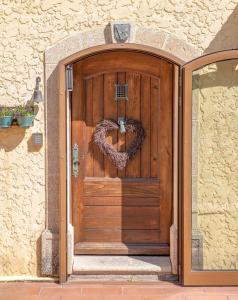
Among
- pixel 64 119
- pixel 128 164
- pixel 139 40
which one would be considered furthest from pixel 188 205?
pixel 139 40

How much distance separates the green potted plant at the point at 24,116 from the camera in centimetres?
597

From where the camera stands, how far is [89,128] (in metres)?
6.50

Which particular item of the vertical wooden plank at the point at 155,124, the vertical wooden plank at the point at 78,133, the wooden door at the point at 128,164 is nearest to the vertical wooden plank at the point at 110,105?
the wooden door at the point at 128,164

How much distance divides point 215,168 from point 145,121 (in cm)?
105

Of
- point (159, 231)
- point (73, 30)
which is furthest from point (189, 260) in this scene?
point (73, 30)

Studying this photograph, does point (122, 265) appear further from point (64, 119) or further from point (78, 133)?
point (64, 119)

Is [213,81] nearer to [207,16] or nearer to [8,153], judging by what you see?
[207,16]

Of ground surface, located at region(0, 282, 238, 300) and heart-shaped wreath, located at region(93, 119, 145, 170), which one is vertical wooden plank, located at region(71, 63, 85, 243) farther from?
ground surface, located at region(0, 282, 238, 300)

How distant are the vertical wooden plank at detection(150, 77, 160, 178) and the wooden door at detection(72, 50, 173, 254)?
0.01 m

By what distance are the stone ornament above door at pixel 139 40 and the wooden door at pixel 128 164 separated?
14.9 inches

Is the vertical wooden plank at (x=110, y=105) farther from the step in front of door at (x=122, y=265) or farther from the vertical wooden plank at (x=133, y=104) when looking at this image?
the step in front of door at (x=122, y=265)

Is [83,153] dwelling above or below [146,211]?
above

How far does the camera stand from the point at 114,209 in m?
6.57

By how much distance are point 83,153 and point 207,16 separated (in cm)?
216
